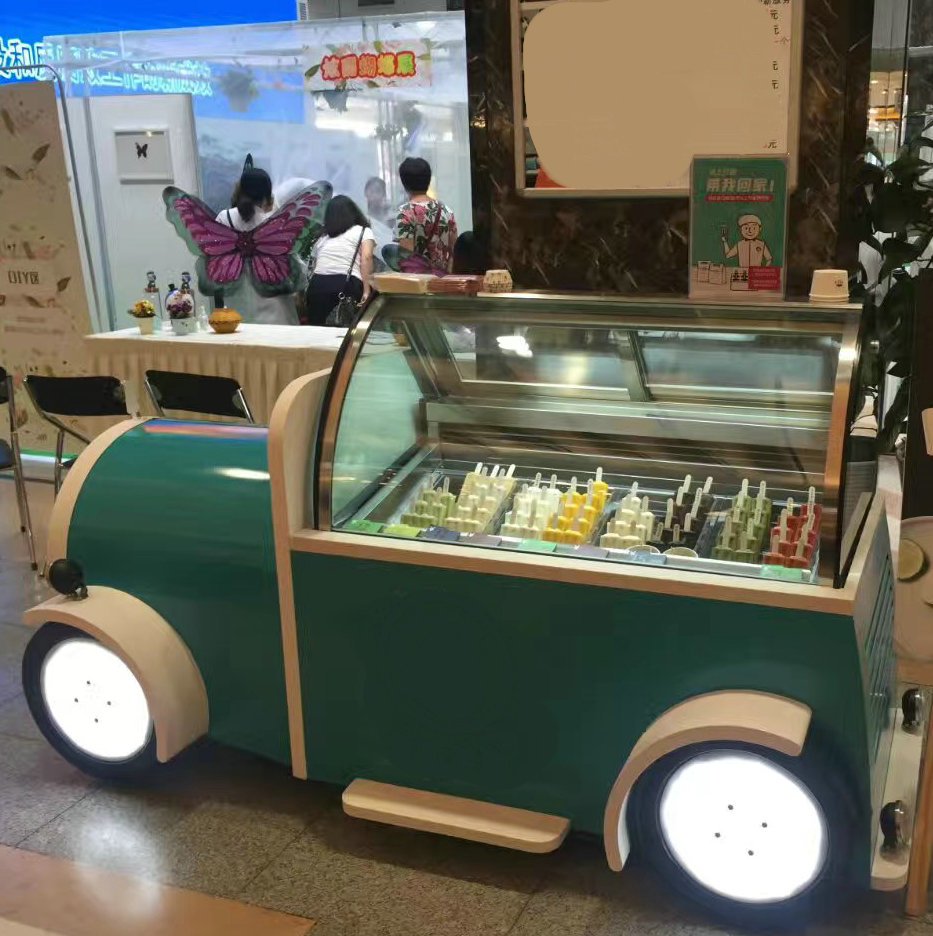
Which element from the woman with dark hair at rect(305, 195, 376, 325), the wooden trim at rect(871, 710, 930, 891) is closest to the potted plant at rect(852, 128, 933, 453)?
the wooden trim at rect(871, 710, 930, 891)

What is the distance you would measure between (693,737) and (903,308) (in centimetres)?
181

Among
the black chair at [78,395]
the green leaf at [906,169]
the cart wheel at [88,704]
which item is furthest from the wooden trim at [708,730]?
the black chair at [78,395]

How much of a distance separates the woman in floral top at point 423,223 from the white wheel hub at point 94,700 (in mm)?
3320

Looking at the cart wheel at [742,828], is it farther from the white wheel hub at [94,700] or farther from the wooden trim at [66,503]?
the wooden trim at [66,503]

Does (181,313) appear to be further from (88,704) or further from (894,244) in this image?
(894,244)

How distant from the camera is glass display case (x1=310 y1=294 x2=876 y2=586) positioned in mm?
2465

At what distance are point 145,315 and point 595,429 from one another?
3266 millimetres

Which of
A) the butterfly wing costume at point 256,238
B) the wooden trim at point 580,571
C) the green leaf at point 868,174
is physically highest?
the green leaf at point 868,174

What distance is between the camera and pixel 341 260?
5.91 meters

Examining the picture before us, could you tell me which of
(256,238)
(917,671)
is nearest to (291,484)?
(917,671)

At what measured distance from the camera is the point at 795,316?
2.43 meters

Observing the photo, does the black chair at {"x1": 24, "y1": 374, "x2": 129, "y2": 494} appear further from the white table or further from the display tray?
the display tray

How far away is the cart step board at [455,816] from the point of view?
7.98ft

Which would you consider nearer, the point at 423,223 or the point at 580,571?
the point at 580,571
